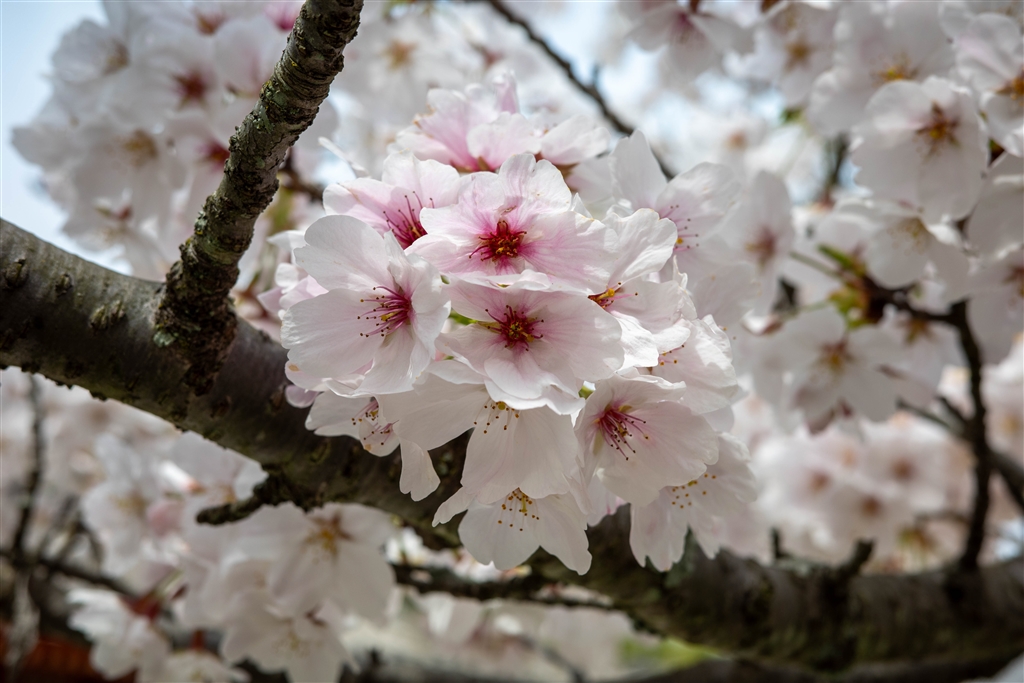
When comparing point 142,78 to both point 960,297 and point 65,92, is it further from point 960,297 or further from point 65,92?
Answer: point 960,297

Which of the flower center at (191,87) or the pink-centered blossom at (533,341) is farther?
the flower center at (191,87)

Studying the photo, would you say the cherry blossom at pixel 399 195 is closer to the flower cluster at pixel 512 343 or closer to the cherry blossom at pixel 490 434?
the flower cluster at pixel 512 343

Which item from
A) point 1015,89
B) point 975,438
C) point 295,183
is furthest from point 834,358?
point 295,183

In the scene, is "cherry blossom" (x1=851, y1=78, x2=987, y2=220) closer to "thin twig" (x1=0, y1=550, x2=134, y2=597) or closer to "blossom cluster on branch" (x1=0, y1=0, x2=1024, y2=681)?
"blossom cluster on branch" (x1=0, y1=0, x2=1024, y2=681)

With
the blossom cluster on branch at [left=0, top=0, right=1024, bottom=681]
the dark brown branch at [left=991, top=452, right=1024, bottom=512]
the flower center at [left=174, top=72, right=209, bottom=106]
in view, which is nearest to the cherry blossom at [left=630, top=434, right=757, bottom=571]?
the blossom cluster on branch at [left=0, top=0, right=1024, bottom=681]

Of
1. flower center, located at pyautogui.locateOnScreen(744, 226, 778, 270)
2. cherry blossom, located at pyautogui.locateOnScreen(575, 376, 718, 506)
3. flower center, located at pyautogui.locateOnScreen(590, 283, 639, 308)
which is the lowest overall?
flower center, located at pyautogui.locateOnScreen(744, 226, 778, 270)

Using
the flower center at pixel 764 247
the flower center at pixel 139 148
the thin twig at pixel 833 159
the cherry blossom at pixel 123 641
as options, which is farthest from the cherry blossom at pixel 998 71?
the cherry blossom at pixel 123 641
